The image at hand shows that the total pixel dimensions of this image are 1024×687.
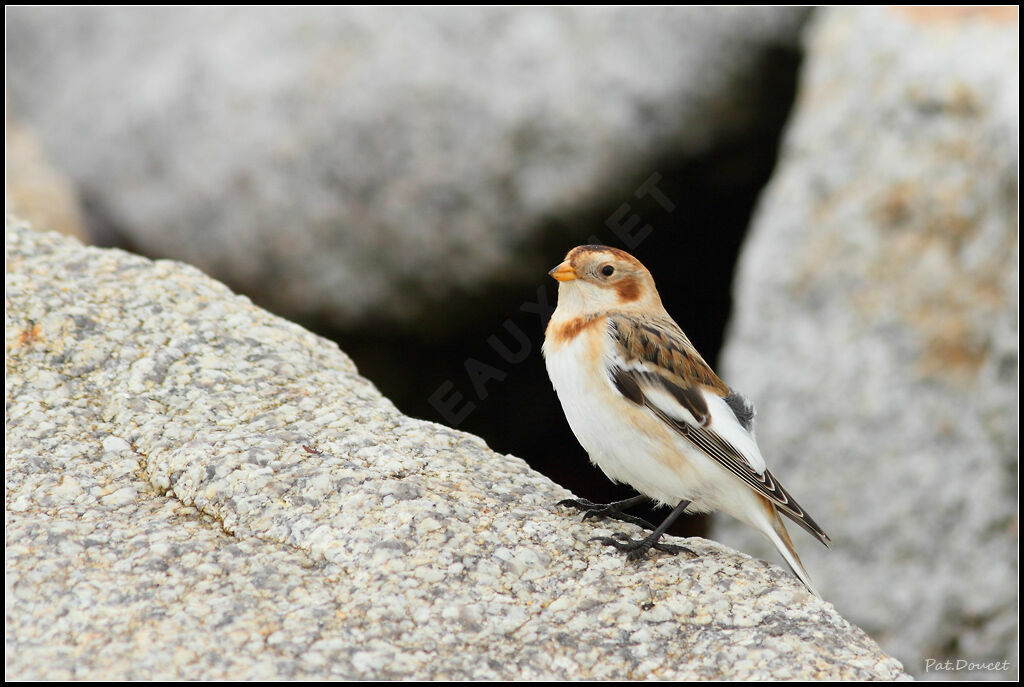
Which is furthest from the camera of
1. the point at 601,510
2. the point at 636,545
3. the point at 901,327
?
the point at 901,327

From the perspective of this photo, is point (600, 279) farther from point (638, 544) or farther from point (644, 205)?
point (644, 205)

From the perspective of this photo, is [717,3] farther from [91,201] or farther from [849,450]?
[91,201]

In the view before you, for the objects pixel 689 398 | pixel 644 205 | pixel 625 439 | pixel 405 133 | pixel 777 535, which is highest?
pixel 405 133

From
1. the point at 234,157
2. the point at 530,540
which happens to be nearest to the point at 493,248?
the point at 234,157

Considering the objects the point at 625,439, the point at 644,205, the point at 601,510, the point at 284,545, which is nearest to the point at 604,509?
the point at 601,510

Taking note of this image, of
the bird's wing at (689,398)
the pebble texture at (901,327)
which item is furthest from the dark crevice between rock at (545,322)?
the bird's wing at (689,398)

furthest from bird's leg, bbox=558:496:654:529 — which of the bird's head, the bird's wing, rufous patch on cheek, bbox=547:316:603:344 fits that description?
the bird's head
